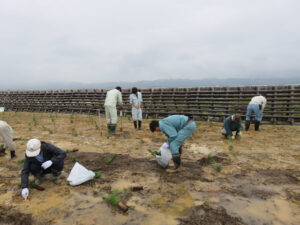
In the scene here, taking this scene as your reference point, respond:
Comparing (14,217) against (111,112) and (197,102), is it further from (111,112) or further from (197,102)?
(197,102)

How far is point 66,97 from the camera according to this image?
15.3 m

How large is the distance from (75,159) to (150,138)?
270 centimetres

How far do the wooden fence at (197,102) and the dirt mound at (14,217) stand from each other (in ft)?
28.4

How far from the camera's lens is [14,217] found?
278cm

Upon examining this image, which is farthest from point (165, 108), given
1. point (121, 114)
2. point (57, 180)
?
point (57, 180)

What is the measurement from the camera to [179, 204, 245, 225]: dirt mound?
101 inches

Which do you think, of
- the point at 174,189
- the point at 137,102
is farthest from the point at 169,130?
the point at 137,102

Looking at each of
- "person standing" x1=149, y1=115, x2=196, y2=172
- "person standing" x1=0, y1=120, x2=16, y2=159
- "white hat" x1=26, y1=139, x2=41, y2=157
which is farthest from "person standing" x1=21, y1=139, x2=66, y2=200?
"person standing" x1=149, y1=115, x2=196, y2=172

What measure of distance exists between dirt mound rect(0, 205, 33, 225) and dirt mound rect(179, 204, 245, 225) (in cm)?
212

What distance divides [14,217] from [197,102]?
30.0 feet

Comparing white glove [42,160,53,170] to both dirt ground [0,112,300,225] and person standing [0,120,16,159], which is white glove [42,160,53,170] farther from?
person standing [0,120,16,159]

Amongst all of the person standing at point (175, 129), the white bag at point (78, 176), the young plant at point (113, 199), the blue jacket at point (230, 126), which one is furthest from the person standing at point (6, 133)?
→ the blue jacket at point (230, 126)

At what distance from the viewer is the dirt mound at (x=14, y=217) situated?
8.81ft

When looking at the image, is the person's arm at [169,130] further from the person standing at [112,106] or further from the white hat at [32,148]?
the person standing at [112,106]
